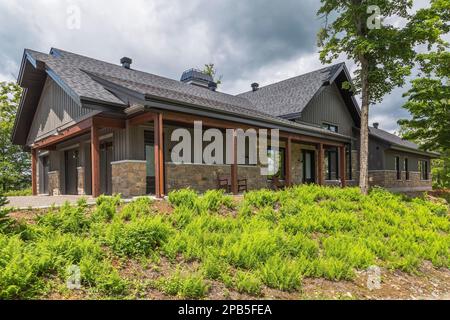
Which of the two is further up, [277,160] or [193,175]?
[277,160]

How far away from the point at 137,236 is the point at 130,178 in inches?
203

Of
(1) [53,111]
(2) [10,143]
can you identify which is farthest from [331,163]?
(2) [10,143]

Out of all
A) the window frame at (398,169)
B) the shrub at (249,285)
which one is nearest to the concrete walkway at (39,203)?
the shrub at (249,285)

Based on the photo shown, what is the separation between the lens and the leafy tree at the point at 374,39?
1091 cm

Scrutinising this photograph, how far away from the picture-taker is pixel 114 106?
9328mm

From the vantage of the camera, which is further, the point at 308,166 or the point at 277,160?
the point at 308,166

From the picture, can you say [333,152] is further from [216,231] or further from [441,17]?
[216,231]

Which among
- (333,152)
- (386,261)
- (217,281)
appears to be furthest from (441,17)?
(217,281)

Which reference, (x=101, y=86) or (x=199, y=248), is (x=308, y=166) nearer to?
(x=101, y=86)

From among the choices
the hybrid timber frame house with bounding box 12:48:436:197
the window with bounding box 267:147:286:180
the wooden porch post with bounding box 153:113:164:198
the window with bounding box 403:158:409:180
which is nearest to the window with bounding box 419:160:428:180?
the hybrid timber frame house with bounding box 12:48:436:197

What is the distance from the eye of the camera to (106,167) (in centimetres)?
1187

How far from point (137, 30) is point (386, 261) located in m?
12.4

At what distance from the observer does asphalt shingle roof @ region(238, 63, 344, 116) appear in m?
16.7

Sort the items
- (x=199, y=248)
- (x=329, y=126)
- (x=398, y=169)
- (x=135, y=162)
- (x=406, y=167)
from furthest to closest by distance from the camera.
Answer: (x=406, y=167) → (x=398, y=169) → (x=329, y=126) → (x=135, y=162) → (x=199, y=248)
